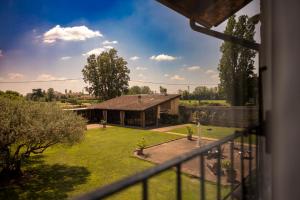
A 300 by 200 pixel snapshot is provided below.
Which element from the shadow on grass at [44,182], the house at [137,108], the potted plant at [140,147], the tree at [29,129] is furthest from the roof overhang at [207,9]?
the potted plant at [140,147]

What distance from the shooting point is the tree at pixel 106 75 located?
1901mm

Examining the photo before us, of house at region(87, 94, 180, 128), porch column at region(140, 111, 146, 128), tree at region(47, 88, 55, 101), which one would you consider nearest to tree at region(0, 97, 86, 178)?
tree at region(47, 88, 55, 101)

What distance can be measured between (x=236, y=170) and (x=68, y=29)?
156 cm

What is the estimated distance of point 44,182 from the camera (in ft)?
8.47

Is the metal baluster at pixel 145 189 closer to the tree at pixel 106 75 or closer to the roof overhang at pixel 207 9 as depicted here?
the roof overhang at pixel 207 9

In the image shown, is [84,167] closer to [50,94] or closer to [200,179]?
[50,94]

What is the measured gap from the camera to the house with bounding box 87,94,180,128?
259 centimetres

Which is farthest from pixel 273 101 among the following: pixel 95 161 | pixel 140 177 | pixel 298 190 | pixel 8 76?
pixel 95 161

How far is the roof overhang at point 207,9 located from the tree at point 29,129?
132 cm

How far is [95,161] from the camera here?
2.92m

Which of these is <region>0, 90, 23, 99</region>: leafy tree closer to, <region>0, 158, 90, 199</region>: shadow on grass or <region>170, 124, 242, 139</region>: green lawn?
<region>0, 158, 90, 199</region>: shadow on grass

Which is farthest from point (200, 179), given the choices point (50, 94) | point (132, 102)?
point (132, 102)

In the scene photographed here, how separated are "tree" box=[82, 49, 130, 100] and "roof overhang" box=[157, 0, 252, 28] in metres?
0.76

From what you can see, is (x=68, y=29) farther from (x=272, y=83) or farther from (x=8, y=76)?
(x=272, y=83)
